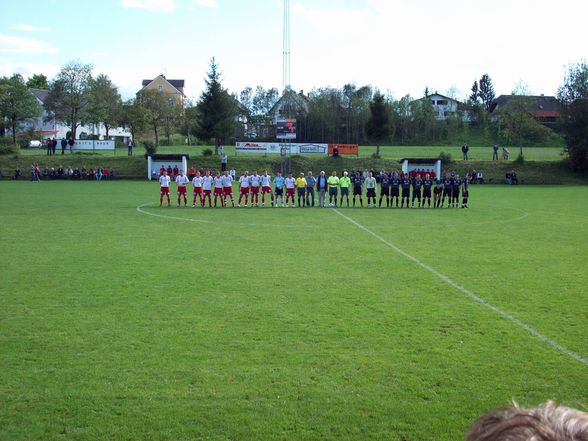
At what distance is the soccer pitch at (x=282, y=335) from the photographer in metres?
5.68

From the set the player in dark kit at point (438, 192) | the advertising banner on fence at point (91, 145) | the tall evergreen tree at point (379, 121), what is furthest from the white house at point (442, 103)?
the player in dark kit at point (438, 192)

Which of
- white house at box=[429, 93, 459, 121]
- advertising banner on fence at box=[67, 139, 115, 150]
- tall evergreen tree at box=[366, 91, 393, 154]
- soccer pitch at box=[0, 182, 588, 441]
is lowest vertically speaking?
soccer pitch at box=[0, 182, 588, 441]

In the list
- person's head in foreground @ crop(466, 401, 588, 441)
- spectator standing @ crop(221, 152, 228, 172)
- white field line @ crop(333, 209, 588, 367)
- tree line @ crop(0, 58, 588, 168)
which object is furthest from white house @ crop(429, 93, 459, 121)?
person's head in foreground @ crop(466, 401, 588, 441)

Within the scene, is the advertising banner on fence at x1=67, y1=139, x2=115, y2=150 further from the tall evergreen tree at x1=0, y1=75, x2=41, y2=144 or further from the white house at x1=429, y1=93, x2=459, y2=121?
the white house at x1=429, y1=93, x2=459, y2=121

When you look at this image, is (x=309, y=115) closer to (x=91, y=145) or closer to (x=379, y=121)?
(x=379, y=121)

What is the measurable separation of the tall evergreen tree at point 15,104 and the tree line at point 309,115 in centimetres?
10

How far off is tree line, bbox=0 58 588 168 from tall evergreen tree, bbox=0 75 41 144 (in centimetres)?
10

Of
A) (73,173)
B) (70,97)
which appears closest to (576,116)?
(73,173)

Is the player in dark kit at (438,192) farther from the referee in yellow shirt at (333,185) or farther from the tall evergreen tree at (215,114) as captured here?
the tall evergreen tree at (215,114)

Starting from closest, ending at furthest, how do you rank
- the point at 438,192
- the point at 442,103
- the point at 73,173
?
the point at 438,192, the point at 73,173, the point at 442,103

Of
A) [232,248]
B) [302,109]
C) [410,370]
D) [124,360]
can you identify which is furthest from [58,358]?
[302,109]

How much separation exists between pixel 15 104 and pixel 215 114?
2294 cm

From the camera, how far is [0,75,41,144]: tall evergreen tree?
62.0 m

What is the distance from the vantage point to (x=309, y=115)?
236 feet
